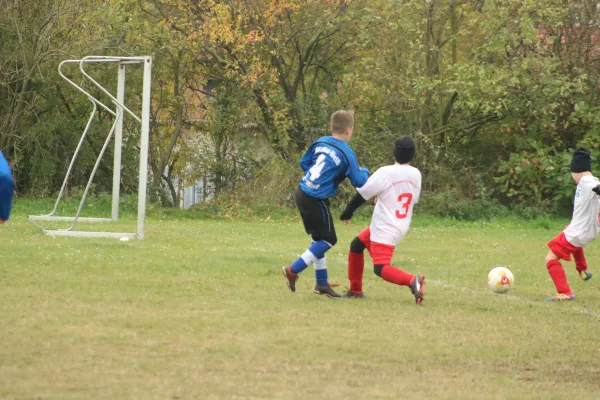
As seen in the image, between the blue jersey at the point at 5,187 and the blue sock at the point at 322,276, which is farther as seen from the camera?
the blue sock at the point at 322,276

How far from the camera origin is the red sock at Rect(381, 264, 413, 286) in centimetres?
864

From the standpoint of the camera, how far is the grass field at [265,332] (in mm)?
5328

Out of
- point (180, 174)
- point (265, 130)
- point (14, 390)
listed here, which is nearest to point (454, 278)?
point (14, 390)

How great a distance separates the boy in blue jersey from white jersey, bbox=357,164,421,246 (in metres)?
0.18

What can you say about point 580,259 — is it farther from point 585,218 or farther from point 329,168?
point 329,168

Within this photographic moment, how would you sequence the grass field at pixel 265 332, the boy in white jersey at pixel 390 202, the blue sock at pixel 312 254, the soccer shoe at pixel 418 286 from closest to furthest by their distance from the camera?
the grass field at pixel 265 332
the soccer shoe at pixel 418 286
the boy in white jersey at pixel 390 202
the blue sock at pixel 312 254

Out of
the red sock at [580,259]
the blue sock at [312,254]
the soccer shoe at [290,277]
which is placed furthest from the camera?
the red sock at [580,259]

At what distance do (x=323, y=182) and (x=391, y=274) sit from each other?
1.08 metres

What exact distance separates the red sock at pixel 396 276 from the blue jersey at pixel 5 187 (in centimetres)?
372

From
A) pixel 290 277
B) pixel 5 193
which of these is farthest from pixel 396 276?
pixel 5 193

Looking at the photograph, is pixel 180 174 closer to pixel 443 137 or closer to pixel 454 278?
pixel 443 137

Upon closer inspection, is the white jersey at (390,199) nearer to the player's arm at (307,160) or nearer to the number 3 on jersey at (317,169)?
the number 3 on jersey at (317,169)

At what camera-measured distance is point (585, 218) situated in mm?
9547

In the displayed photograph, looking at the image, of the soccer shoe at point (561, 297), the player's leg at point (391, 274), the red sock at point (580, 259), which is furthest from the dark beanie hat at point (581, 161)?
the player's leg at point (391, 274)
